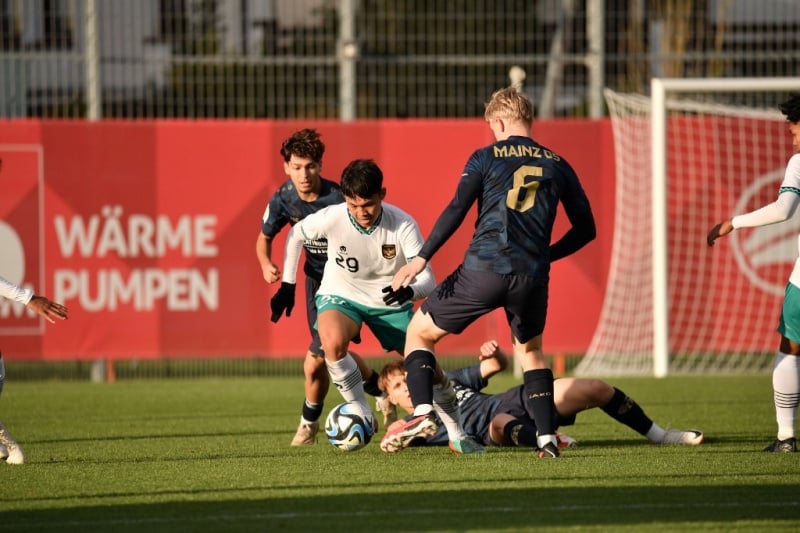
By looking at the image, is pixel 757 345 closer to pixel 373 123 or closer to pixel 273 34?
pixel 373 123

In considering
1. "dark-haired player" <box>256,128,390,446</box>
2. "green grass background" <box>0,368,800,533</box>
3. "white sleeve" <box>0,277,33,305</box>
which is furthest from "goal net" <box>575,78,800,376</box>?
"white sleeve" <box>0,277,33,305</box>

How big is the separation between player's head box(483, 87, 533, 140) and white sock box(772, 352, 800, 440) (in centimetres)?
211

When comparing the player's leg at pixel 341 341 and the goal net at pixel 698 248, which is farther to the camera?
the goal net at pixel 698 248

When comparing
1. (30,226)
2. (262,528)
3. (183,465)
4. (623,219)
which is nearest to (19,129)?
(30,226)

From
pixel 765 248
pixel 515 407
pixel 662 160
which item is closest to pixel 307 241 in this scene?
pixel 515 407

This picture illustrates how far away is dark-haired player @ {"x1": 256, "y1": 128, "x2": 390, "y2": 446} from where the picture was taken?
8.48 meters

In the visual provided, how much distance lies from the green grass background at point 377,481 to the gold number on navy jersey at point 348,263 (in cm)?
114

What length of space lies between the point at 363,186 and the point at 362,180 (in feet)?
0.12

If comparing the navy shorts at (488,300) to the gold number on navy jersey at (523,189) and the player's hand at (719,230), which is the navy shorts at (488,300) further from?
the player's hand at (719,230)

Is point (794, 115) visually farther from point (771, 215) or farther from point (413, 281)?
point (413, 281)

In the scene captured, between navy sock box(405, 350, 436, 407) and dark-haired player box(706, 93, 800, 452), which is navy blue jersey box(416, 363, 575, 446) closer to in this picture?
navy sock box(405, 350, 436, 407)

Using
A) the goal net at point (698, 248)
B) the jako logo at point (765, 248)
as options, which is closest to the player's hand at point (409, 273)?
the goal net at point (698, 248)

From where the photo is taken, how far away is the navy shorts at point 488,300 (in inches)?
273

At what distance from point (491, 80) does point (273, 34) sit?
8.50 ft
